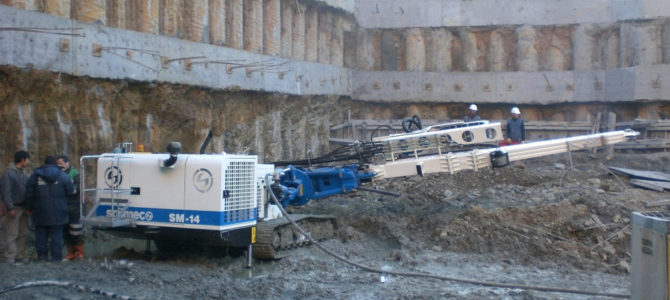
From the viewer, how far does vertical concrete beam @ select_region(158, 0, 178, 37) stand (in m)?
13.8

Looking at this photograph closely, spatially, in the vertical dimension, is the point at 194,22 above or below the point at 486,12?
below

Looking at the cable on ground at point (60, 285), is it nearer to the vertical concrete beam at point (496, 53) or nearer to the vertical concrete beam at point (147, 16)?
the vertical concrete beam at point (147, 16)

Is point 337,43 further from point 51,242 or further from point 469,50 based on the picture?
point 51,242

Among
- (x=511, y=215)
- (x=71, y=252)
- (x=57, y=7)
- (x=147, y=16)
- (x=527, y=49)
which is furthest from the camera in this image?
(x=527, y=49)

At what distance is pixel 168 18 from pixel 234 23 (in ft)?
7.90

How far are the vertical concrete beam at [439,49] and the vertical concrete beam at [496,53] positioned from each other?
1.36m

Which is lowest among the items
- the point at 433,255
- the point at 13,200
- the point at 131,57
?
the point at 433,255

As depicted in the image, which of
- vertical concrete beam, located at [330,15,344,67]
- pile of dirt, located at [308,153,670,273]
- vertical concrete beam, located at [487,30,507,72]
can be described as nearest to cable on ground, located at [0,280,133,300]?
pile of dirt, located at [308,153,670,273]

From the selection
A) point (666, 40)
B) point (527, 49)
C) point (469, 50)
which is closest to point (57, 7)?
point (469, 50)

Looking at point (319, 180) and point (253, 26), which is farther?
point (253, 26)

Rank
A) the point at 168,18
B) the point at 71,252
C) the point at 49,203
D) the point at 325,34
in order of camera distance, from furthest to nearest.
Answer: the point at 325,34, the point at 168,18, the point at 71,252, the point at 49,203

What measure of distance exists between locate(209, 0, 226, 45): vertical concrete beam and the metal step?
270 inches

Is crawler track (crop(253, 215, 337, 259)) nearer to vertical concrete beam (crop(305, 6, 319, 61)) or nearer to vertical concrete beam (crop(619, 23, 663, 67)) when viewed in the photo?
vertical concrete beam (crop(305, 6, 319, 61))

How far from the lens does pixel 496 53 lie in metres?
22.7
